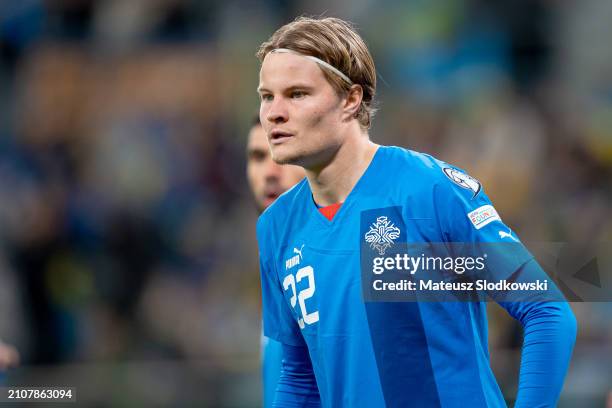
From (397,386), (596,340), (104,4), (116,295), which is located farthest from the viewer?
(104,4)

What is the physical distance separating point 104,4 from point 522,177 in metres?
4.45

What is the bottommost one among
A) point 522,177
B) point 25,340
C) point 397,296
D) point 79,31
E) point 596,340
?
point 397,296

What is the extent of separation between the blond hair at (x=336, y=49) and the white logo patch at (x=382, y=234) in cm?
44

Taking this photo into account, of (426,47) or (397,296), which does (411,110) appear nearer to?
(426,47)

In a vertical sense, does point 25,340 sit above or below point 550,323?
above

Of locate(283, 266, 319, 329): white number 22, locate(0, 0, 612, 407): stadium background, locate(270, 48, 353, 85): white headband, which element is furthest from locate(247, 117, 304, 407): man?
locate(0, 0, 612, 407): stadium background

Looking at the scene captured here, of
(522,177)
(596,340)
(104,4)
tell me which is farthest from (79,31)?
(596,340)

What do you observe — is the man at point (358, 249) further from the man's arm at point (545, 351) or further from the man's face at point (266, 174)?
the man's face at point (266, 174)

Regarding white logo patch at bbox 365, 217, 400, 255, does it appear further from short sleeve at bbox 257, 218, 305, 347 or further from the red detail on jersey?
short sleeve at bbox 257, 218, 305, 347

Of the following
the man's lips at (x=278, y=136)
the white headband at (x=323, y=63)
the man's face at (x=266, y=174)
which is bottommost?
the man's lips at (x=278, y=136)

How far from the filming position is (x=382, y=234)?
335cm

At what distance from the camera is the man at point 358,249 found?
316cm

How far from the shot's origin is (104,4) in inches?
383

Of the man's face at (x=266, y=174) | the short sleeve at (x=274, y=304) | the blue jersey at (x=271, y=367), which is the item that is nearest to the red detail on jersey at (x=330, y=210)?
the short sleeve at (x=274, y=304)
